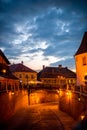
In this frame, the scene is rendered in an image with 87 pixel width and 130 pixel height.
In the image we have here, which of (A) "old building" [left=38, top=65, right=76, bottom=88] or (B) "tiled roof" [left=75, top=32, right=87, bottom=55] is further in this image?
→ (A) "old building" [left=38, top=65, right=76, bottom=88]

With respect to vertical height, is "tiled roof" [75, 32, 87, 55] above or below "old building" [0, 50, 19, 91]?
Result: above

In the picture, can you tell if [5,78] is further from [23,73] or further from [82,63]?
[23,73]

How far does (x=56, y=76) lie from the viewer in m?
83.2

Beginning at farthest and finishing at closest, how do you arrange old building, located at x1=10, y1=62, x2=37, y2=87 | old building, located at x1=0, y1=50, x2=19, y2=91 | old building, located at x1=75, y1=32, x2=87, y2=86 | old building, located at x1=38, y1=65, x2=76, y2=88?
old building, located at x1=38, y1=65, x2=76, y2=88 → old building, located at x1=10, y1=62, x2=37, y2=87 → old building, located at x1=75, y1=32, x2=87, y2=86 → old building, located at x1=0, y1=50, x2=19, y2=91

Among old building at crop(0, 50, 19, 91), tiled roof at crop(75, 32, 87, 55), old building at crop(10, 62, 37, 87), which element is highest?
tiled roof at crop(75, 32, 87, 55)

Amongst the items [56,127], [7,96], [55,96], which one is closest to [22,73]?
[55,96]

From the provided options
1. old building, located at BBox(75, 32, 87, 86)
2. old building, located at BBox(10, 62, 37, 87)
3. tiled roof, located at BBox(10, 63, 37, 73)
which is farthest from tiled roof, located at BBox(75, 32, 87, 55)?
tiled roof, located at BBox(10, 63, 37, 73)

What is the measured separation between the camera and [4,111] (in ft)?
98.4

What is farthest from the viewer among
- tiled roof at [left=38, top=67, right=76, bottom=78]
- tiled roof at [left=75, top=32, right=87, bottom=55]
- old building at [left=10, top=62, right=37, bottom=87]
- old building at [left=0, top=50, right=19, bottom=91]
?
tiled roof at [left=38, top=67, right=76, bottom=78]

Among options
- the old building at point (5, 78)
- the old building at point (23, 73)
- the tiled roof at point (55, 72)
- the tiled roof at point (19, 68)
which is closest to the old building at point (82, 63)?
the old building at point (5, 78)

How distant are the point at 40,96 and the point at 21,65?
23132 mm

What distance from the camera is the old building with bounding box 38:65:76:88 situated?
81.3 m

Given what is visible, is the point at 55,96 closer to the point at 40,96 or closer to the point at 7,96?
the point at 40,96

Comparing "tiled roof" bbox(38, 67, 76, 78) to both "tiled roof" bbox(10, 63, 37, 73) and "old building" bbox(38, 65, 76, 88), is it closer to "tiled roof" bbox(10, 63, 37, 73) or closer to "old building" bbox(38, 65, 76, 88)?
"old building" bbox(38, 65, 76, 88)
